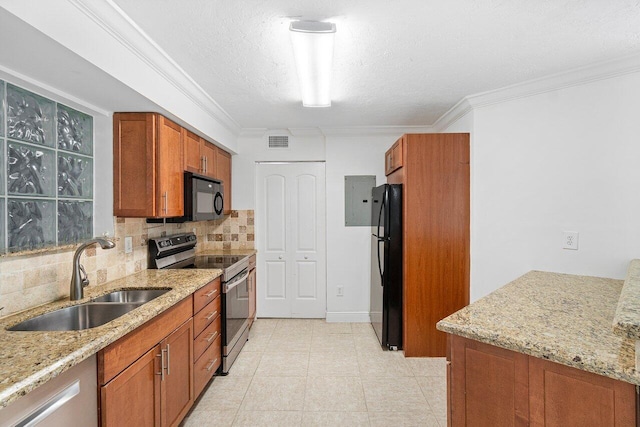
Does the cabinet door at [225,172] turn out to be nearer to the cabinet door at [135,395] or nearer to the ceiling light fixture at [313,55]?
the ceiling light fixture at [313,55]

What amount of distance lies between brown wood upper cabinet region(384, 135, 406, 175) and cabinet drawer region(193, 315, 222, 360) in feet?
7.21

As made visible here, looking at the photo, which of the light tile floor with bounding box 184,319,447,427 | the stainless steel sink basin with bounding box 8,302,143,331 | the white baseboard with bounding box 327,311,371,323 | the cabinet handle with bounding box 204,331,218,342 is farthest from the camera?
the white baseboard with bounding box 327,311,371,323

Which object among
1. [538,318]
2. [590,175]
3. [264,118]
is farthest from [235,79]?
[590,175]

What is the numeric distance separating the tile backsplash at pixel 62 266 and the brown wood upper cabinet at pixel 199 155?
0.62 m

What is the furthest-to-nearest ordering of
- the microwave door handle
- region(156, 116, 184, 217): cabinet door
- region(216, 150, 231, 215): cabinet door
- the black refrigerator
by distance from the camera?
region(216, 150, 231, 215): cabinet door < the microwave door handle < the black refrigerator < region(156, 116, 184, 217): cabinet door

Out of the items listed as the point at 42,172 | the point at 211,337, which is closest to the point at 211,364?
the point at 211,337

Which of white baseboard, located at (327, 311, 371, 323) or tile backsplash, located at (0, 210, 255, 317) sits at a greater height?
tile backsplash, located at (0, 210, 255, 317)

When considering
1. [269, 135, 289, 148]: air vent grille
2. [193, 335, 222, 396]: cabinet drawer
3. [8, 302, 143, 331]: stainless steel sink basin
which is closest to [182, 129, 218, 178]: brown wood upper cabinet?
[269, 135, 289, 148]: air vent grille

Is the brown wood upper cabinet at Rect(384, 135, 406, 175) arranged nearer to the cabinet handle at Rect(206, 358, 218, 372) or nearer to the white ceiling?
the white ceiling

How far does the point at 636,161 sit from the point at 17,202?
11.9 feet

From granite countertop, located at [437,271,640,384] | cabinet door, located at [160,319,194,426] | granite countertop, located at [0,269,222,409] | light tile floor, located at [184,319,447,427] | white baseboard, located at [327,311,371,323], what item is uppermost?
granite countertop, located at [437,271,640,384]

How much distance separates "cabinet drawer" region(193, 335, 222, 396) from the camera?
86.2 inches

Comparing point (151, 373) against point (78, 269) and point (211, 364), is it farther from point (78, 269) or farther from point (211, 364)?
point (211, 364)

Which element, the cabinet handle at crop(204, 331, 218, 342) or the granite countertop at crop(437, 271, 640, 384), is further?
the cabinet handle at crop(204, 331, 218, 342)
